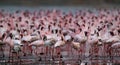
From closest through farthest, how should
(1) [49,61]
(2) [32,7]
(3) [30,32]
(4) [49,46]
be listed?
(1) [49,61], (4) [49,46], (3) [30,32], (2) [32,7]

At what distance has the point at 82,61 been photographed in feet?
23.7

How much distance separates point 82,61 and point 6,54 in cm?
176

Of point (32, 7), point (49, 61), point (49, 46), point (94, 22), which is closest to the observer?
point (49, 61)

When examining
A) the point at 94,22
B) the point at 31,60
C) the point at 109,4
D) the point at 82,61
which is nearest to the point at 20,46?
the point at 31,60

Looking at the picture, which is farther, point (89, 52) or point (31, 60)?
point (89, 52)

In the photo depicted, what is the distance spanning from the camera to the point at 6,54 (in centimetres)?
802

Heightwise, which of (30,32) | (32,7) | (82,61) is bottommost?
(82,61)

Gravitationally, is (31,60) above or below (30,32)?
below

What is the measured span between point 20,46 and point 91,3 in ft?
38.6

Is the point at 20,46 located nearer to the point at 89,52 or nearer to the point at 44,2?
the point at 89,52

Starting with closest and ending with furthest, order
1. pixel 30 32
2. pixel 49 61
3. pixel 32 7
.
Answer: pixel 49 61 < pixel 30 32 < pixel 32 7

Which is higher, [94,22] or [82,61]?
[94,22]

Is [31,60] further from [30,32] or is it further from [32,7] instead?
[32,7]

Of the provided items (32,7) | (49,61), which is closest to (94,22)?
(49,61)
